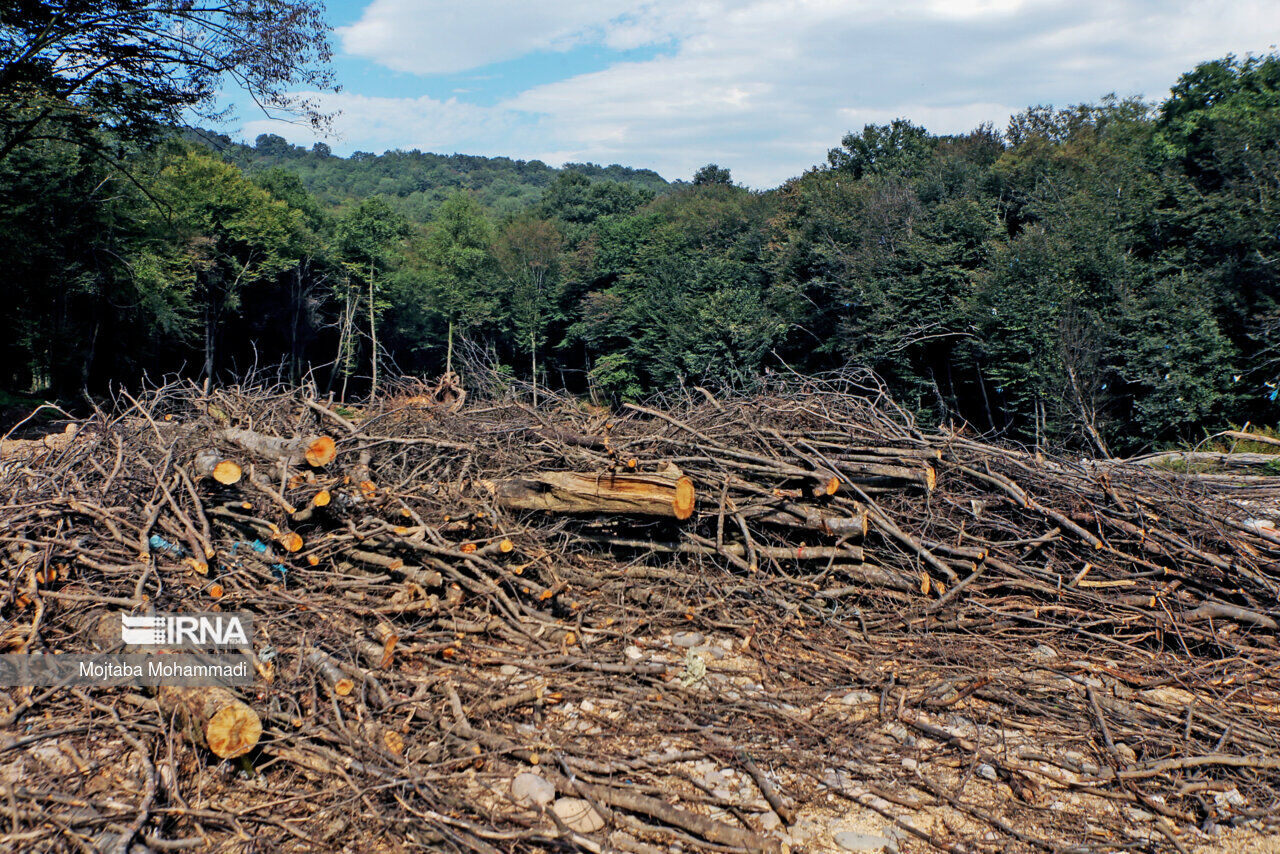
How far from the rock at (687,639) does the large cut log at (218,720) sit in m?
2.40

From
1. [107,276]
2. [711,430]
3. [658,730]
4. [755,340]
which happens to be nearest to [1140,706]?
[658,730]

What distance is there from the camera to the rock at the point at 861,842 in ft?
9.55

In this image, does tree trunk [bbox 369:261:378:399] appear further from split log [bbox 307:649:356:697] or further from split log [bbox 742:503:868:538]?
split log [bbox 742:503:868:538]

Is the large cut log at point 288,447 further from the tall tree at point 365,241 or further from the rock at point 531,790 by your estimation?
the tall tree at point 365,241

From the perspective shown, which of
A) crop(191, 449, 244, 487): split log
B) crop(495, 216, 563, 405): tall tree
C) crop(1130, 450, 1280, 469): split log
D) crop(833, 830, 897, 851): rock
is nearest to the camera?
crop(833, 830, 897, 851): rock

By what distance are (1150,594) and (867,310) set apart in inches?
670

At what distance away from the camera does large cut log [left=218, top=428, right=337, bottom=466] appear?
4.76 metres

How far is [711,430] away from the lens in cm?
562

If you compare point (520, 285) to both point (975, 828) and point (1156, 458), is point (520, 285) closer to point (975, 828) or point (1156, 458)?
point (1156, 458)

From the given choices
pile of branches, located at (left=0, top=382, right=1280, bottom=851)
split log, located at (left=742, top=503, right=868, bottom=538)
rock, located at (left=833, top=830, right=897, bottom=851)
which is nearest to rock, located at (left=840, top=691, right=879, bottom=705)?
pile of branches, located at (left=0, top=382, right=1280, bottom=851)

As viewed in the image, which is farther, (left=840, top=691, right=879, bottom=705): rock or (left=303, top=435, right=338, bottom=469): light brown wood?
(left=303, top=435, right=338, bottom=469): light brown wood

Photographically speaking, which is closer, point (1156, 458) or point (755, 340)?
point (1156, 458)

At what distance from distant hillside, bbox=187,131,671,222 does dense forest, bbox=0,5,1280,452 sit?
48.0 m

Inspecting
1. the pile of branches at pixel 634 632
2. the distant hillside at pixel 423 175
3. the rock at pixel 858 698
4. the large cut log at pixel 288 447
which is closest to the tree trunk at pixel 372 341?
the pile of branches at pixel 634 632
